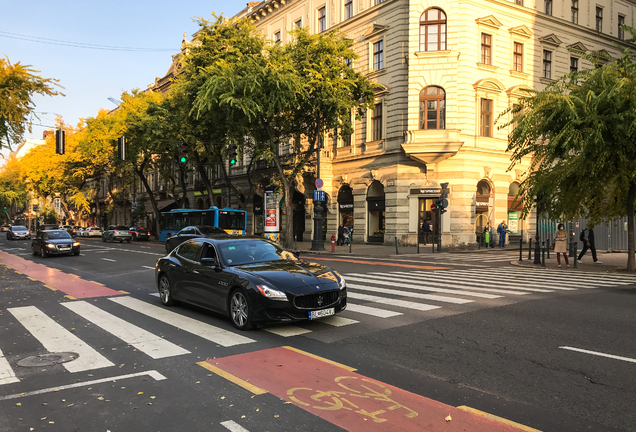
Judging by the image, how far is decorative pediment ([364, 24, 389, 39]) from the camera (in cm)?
3231

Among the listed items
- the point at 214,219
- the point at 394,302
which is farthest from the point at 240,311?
the point at 214,219

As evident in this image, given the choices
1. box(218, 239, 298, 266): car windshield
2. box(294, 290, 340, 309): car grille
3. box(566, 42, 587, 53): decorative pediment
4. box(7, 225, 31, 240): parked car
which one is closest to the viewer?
box(294, 290, 340, 309): car grille

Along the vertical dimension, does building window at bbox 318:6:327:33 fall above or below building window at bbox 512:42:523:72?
above

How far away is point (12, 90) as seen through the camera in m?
19.2

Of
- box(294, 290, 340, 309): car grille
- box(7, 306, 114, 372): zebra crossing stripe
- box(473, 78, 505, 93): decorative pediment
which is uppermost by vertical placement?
box(473, 78, 505, 93): decorative pediment

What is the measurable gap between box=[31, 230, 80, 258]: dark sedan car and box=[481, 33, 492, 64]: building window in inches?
1029

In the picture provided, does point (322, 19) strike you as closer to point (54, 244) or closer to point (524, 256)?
point (524, 256)

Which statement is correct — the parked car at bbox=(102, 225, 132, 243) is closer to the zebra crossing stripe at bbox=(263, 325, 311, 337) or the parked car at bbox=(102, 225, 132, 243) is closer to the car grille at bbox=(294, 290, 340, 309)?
the zebra crossing stripe at bbox=(263, 325, 311, 337)

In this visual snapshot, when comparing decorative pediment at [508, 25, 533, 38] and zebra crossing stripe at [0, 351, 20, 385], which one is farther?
decorative pediment at [508, 25, 533, 38]

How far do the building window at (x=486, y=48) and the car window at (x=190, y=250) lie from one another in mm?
27228

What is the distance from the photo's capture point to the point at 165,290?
10242 mm

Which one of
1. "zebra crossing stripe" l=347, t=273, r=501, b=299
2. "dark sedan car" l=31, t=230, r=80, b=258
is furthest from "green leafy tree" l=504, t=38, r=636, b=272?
"dark sedan car" l=31, t=230, r=80, b=258

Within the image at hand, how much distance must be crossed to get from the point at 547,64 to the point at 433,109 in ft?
34.6

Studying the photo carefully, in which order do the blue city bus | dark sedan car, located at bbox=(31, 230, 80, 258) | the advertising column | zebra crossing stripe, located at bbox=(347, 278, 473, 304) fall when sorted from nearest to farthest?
zebra crossing stripe, located at bbox=(347, 278, 473, 304) < dark sedan car, located at bbox=(31, 230, 80, 258) < the advertising column < the blue city bus
